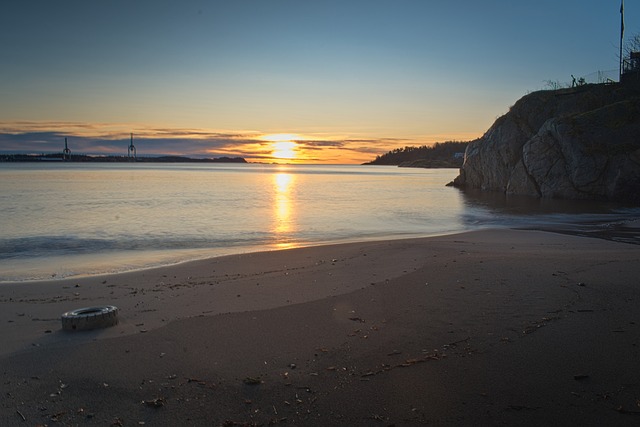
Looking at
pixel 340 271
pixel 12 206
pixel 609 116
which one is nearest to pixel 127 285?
pixel 340 271

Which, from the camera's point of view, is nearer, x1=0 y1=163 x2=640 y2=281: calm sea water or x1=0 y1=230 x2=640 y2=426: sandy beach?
x1=0 y1=230 x2=640 y2=426: sandy beach

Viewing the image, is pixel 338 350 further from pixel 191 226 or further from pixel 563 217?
pixel 563 217

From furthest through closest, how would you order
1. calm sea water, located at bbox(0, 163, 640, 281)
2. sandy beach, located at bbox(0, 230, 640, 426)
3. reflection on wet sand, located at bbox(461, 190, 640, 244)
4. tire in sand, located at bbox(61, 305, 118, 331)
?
reflection on wet sand, located at bbox(461, 190, 640, 244) < calm sea water, located at bbox(0, 163, 640, 281) < tire in sand, located at bbox(61, 305, 118, 331) < sandy beach, located at bbox(0, 230, 640, 426)

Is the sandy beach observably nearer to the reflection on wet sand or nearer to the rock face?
the reflection on wet sand

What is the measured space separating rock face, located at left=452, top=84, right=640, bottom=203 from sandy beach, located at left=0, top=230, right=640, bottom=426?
26.3m

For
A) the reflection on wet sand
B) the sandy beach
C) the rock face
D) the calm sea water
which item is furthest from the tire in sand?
the rock face

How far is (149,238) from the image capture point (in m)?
18.5

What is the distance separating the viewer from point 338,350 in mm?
5699

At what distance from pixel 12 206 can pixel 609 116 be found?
3902 cm

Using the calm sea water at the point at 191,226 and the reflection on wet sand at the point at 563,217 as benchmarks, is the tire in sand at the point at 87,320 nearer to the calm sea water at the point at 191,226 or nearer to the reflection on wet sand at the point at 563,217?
the calm sea water at the point at 191,226

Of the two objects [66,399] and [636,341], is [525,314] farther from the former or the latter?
[66,399]

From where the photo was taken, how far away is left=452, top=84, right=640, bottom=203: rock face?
32.1 metres

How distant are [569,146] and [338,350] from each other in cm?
3384

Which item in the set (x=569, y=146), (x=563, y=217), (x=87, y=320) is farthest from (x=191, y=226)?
(x=569, y=146)
